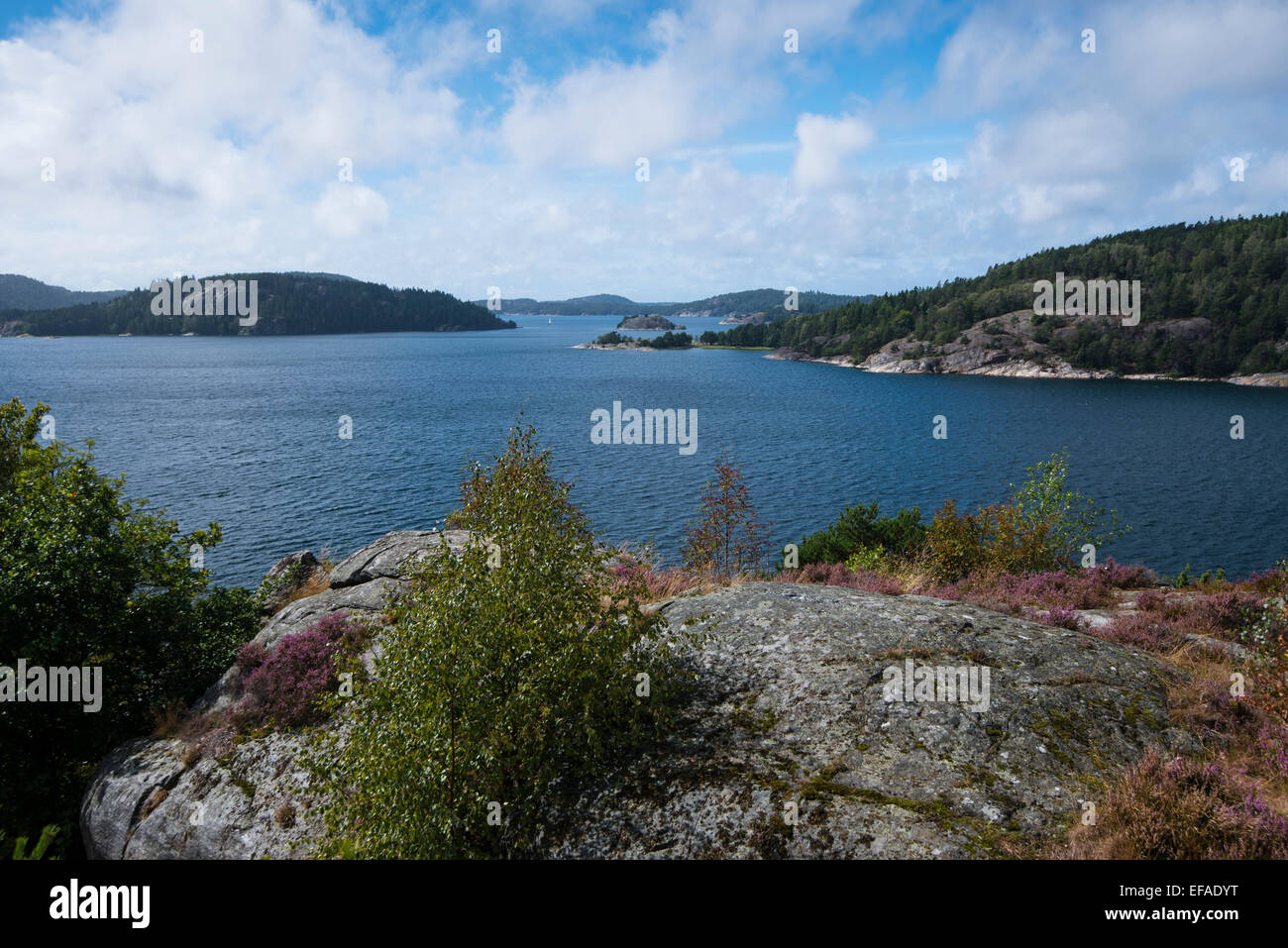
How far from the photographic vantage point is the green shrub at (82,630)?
14031 mm

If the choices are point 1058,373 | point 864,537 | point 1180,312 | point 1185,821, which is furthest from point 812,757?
point 1180,312

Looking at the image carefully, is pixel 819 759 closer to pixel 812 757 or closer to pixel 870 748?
pixel 812 757

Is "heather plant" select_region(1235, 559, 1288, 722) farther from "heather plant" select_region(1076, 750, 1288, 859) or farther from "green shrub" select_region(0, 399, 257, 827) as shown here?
"green shrub" select_region(0, 399, 257, 827)

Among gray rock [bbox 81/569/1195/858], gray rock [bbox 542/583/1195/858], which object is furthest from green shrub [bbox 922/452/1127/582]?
gray rock [bbox 542/583/1195/858]

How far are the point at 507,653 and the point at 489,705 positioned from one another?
59 cm

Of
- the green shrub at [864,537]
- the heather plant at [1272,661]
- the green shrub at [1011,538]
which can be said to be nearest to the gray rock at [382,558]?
the heather plant at [1272,661]

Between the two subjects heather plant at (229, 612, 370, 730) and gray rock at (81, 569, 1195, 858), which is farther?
heather plant at (229, 612, 370, 730)

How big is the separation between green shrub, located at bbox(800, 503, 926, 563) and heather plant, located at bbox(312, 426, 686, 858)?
20.0 meters

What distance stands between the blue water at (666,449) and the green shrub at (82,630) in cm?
2165

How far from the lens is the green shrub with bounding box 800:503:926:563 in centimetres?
2717

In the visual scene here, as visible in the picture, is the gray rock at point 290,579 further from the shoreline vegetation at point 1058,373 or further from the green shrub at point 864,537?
the shoreline vegetation at point 1058,373

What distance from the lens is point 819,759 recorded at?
839 centimetres

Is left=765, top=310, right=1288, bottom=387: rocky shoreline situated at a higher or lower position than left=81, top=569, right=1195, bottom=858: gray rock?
higher
